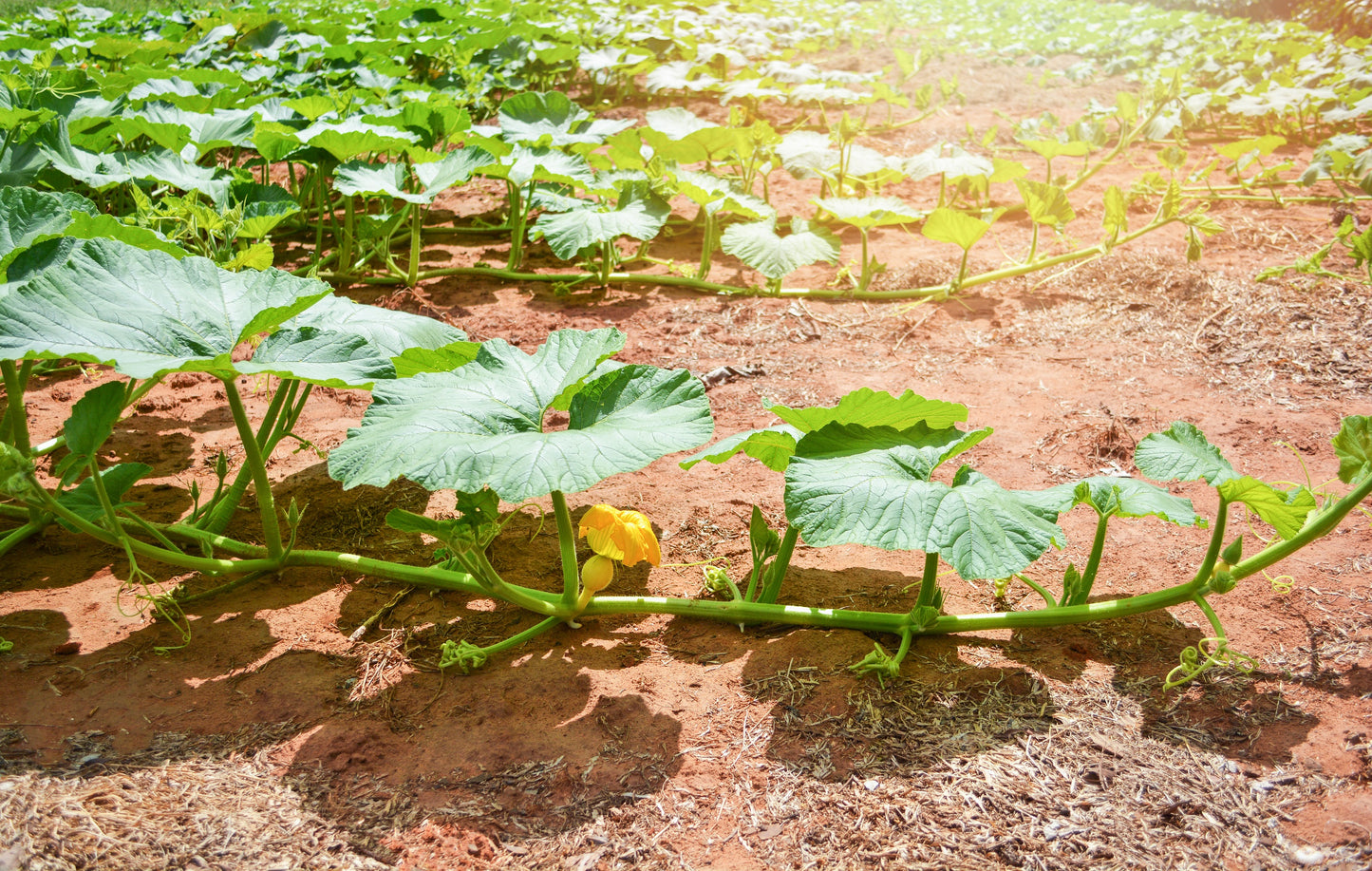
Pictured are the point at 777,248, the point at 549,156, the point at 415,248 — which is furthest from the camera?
the point at 549,156

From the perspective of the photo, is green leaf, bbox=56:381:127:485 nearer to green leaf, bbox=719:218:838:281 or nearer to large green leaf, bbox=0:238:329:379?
large green leaf, bbox=0:238:329:379

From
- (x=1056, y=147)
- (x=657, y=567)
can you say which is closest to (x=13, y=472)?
(x=657, y=567)

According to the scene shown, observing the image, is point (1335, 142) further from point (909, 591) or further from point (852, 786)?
point (852, 786)

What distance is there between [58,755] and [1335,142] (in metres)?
5.92

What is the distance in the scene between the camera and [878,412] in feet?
6.61

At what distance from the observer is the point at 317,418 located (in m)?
3.09

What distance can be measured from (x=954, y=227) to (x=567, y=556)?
2553mm

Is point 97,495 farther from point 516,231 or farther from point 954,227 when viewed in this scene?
point 954,227

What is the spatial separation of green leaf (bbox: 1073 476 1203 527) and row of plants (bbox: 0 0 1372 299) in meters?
2.09

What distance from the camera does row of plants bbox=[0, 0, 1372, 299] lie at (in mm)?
3781

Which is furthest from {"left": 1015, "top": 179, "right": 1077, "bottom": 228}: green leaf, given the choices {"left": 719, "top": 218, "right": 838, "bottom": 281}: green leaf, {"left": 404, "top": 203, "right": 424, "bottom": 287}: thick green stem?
{"left": 404, "top": 203, "right": 424, "bottom": 287}: thick green stem

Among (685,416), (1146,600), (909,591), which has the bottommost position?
(909,591)

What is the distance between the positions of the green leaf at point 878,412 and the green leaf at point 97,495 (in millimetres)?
1431

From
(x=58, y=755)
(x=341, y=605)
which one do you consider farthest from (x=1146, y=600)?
(x=58, y=755)
